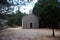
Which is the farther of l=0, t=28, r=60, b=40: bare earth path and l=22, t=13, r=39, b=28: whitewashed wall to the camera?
l=22, t=13, r=39, b=28: whitewashed wall

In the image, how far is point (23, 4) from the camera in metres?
Result: 14.1

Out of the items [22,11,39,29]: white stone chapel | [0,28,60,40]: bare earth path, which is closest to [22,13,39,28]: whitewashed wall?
[22,11,39,29]: white stone chapel

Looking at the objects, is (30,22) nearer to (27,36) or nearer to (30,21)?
(30,21)

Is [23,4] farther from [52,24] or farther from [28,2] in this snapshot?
[52,24]

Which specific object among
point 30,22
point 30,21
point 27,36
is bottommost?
point 27,36

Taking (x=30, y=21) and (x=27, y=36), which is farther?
(x=30, y=21)

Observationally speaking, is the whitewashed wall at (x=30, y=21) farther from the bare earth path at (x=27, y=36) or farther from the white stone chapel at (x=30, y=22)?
the bare earth path at (x=27, y=36)

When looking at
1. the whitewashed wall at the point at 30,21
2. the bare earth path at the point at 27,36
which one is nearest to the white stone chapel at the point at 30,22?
the whitewashed wall at the point at 30,21

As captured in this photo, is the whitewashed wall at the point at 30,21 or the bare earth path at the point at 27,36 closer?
the bare earth path at the point at 27,36

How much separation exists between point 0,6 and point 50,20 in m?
9.80

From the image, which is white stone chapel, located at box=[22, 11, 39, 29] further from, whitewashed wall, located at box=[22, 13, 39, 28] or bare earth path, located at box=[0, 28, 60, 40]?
bare earth path, located at box=[0, 28, 60, 40]

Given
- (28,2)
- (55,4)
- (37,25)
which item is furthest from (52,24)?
(37,25)

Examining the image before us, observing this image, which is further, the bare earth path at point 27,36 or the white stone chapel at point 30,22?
the white stone chapel at point 30,22

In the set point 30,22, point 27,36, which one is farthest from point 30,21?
point 27,36
